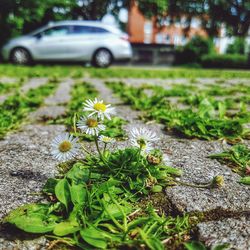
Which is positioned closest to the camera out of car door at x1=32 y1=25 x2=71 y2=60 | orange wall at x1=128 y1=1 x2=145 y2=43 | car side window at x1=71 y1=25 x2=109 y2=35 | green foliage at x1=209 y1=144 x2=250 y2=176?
green foliage at x1=209 y1=144 x2=250 y2=176

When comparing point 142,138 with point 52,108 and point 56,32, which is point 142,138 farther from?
point 56,32

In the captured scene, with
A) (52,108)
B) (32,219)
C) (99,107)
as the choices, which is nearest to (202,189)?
(99,107)

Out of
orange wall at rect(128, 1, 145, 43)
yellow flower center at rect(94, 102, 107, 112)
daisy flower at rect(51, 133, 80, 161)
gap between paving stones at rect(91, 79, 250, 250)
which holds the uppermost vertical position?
orange wall at rect(128, 1, 145, 43)

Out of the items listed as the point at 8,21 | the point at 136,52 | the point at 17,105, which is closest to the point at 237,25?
the point at 136,52

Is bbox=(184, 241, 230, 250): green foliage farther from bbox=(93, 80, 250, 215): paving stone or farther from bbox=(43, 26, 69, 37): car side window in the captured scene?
bbox=(43, 26, 69, 37): car side window

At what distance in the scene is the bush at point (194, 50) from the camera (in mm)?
30062

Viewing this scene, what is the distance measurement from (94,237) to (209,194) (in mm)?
499

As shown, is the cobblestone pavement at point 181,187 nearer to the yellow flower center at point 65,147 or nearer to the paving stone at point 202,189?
the paving stone at point 202,189


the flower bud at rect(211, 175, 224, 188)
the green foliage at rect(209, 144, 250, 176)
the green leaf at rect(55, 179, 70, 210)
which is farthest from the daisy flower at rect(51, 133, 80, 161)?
the green foliage at rect(209, 144, 250, 176)

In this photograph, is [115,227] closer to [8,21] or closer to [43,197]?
[43,197]

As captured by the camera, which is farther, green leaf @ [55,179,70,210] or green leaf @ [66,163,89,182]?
green leaf @ [66,163,89,182]

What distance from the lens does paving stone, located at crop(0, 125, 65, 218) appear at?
121cm

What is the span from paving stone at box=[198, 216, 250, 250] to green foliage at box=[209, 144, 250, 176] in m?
0.45

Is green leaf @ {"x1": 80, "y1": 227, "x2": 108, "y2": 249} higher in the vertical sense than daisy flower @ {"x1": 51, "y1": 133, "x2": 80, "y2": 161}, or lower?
lower
